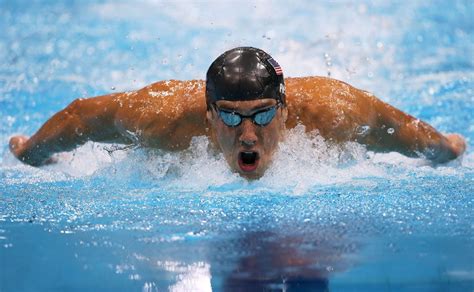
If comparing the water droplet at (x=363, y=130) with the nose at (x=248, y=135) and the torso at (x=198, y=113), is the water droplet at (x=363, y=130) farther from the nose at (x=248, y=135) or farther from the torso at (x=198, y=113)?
the nose at (x=248, y=135)

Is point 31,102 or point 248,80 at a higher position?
point 31,102

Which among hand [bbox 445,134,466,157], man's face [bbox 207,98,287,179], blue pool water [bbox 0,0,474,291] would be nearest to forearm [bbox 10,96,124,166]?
blue pool water [bbox 0,0,474,291]

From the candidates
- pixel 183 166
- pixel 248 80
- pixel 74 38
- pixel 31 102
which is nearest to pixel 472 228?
pixel 248 80

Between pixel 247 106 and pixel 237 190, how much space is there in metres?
0.35

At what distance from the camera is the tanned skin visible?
10.6 feet

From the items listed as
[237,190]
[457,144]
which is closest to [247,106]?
[237,190]

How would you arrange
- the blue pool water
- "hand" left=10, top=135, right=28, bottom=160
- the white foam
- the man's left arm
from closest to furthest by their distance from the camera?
the blue pool water < the white foam < the man's left arm < "hand" left=10, top=135, right=28, bottom=160

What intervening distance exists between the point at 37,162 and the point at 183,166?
0.86 meters

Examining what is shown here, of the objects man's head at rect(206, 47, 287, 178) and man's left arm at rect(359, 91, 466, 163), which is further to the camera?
man's left arm at rect(359, 91, 466, 163)

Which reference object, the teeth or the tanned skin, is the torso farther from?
the teeth

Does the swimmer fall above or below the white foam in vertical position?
above

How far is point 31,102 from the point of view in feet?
17.9

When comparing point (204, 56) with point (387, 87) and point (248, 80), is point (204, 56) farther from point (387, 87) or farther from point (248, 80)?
point (248, 80)

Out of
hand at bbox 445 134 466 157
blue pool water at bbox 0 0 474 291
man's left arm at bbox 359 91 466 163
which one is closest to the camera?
blue pool water at bbox 0 0 474 291
